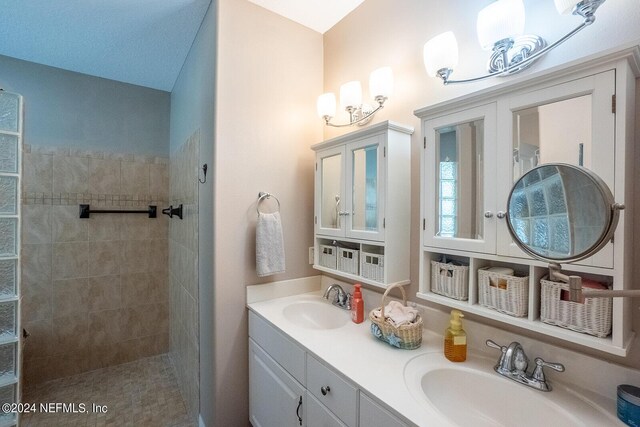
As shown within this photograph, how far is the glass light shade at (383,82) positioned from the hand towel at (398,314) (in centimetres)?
97

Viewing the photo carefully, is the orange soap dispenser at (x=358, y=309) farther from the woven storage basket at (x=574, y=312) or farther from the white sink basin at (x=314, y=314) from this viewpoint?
the woven storage basket at (x=574, y=312)

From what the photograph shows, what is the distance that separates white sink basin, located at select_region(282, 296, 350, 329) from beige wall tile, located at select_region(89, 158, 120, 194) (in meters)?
1.95

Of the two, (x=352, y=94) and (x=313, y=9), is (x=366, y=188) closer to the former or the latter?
(x=352, y=94)

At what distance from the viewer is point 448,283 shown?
106 centimetres

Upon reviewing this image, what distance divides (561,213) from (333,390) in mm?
839

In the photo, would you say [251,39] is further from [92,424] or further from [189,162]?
[92,424]

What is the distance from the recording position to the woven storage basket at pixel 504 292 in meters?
0.86

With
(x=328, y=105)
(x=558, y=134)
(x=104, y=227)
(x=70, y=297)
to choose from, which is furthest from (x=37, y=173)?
(x=558, y=134)

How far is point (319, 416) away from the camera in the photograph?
104 cm

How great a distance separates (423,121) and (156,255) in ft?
8.31

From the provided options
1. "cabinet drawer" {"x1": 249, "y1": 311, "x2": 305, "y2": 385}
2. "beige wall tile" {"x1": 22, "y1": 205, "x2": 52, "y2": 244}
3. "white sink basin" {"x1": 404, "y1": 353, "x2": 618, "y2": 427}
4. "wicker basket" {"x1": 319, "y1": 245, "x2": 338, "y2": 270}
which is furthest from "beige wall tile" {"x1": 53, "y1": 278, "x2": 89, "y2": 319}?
"white sink basin" {"x1": 404, "y1": 353, "x2": 618, "y2": 427}

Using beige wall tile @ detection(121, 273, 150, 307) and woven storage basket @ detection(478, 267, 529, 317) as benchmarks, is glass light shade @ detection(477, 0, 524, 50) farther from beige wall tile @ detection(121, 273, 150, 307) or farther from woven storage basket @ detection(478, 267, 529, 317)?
beige wall tile @ detection(121, 273, 150, 307)

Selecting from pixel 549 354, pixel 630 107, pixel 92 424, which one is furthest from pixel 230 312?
pixel 630 107

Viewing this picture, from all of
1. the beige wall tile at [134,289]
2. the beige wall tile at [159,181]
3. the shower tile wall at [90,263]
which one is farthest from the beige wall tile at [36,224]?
the beige wall tile at [159,181]
